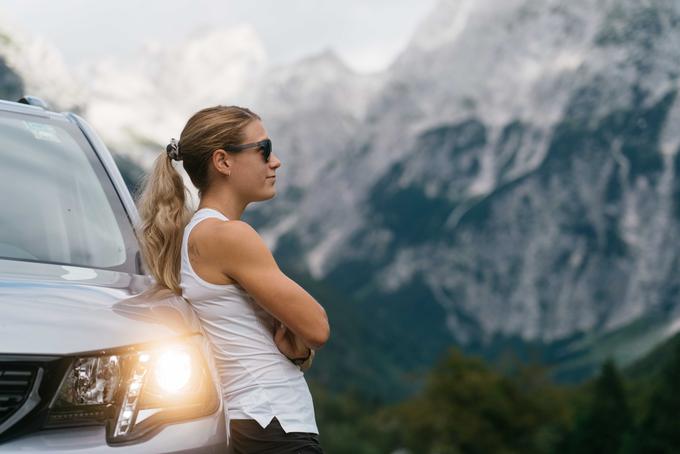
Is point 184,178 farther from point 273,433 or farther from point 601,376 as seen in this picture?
point 601,376

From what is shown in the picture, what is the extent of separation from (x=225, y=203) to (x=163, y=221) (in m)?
0.20

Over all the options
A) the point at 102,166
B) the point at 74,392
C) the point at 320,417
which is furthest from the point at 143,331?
the point at 320,417

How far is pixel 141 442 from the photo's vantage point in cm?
234

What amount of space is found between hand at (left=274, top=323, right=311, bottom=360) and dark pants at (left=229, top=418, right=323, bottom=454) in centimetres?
19

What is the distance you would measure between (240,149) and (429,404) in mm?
80776

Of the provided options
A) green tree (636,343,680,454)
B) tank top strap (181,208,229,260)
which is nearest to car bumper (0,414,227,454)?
tank top strap (181,208,229,260)

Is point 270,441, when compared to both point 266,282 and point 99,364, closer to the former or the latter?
point 266,282

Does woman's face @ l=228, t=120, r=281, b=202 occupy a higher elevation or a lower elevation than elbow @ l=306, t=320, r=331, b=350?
higher

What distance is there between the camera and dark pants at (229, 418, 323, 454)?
2.74 metres

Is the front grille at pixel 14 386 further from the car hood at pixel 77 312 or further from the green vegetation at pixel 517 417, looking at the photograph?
the green vegetation at pixel 517 417

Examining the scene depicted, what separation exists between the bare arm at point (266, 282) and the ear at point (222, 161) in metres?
0.25

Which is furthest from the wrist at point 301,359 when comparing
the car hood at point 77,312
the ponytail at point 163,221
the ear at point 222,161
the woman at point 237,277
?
the ear at point 222,161

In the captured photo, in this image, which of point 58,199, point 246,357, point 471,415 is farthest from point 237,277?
point 471,415

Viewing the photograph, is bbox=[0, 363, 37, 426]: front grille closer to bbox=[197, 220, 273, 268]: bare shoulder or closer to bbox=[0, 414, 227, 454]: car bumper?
bbox=[0, 414, 227, 454]: car bumper
